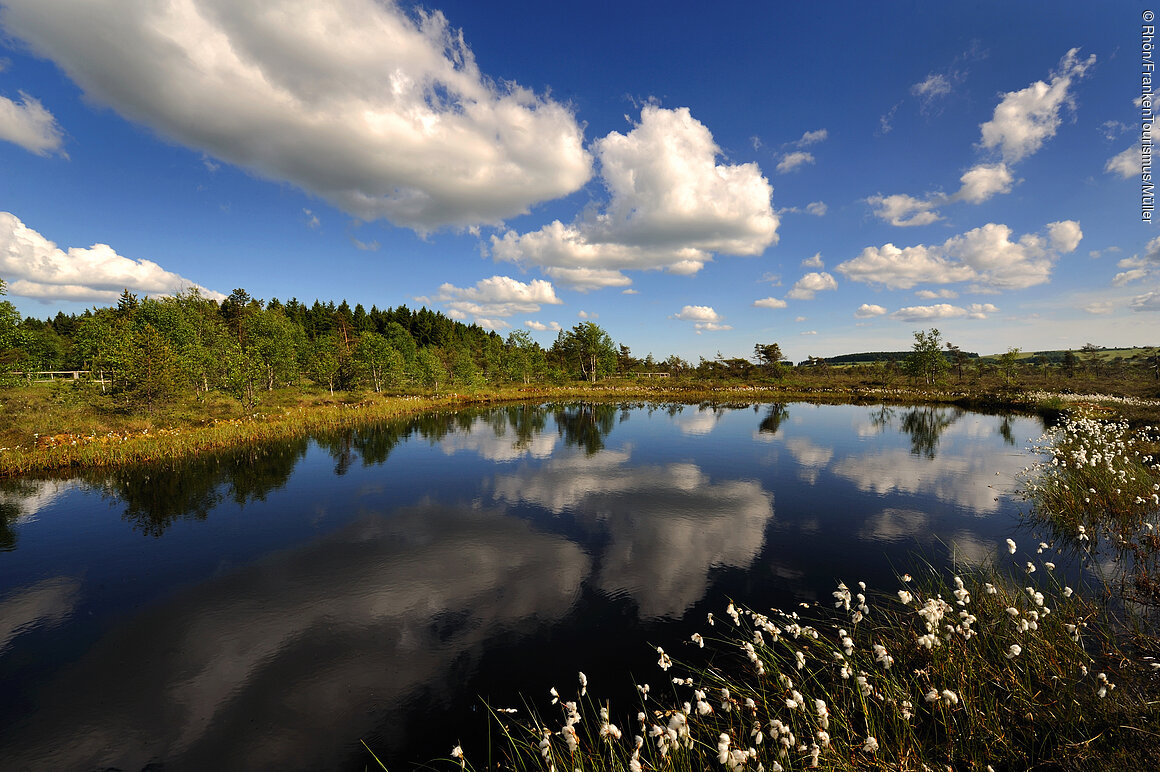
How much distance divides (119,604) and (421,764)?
35.7ft

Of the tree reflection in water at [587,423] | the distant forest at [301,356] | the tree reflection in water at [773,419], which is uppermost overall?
the distant forest at [301,356]

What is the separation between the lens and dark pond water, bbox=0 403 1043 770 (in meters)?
7.30

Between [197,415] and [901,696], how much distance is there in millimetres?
49261

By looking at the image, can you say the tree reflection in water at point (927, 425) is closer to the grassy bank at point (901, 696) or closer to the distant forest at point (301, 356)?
the grassy bank at point (901, 696)

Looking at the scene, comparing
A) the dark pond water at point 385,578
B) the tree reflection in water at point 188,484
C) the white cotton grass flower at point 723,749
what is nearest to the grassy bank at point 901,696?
the white cotton grass flower at point 723,749

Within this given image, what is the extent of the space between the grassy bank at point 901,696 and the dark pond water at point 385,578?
922 mm

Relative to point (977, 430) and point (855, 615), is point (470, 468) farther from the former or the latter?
point (977, 430)

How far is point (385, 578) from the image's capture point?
1209 centimetres

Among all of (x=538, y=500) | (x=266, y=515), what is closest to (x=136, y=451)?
(x=266, y=515)

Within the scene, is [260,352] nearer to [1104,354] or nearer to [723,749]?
[723,749]

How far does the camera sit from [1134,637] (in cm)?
728

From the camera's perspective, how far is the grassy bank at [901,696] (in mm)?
4607

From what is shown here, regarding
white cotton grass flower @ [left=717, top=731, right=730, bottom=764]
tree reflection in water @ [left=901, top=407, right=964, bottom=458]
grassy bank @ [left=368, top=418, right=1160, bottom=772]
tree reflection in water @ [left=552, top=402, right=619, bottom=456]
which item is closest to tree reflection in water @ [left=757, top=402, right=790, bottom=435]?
tree reflection in water @ [left=901, top=407, right=964, bottom=458]

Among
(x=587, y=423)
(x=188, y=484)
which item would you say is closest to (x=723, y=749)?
(x=188, y=484)
